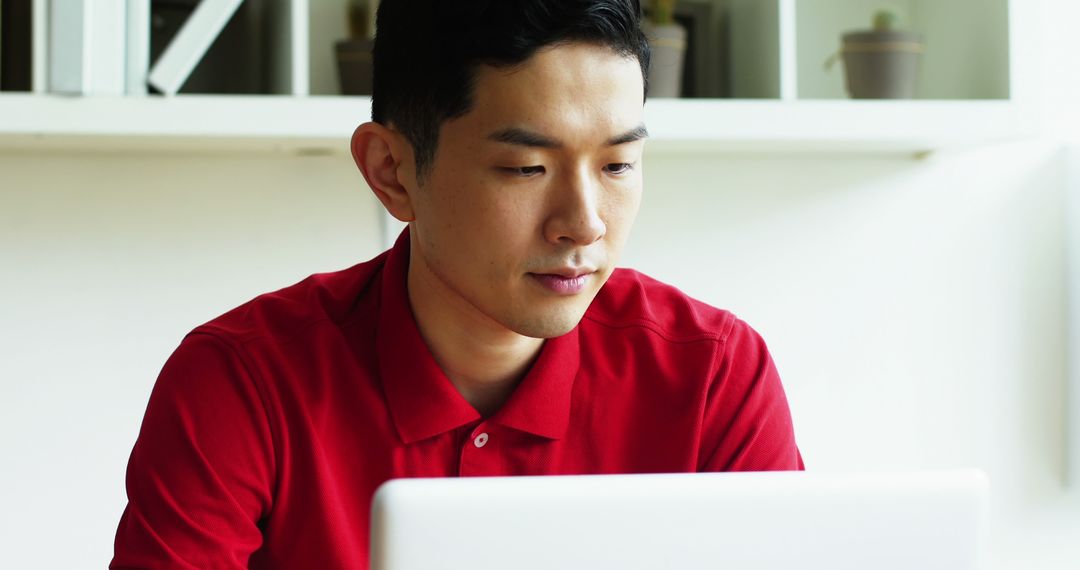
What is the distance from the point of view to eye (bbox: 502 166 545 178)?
954mm

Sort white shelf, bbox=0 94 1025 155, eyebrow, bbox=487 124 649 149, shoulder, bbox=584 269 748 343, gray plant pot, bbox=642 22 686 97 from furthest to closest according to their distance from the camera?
1. gray plant pot, bbox=642 22 686 97
2. white shelf, bbox=0 94 1025 155
3. shoulder, bbox=584 269 748 343
4. eyebrow, bbox=487 124 649 149

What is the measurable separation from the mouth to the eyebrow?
0.36ft

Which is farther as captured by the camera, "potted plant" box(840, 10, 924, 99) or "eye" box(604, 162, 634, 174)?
"potted plant" box(840, 10, 924, 99)

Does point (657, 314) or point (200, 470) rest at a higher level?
point (657, 314)

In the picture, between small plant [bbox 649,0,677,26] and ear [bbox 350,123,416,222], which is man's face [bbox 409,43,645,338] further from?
small plant [bbox 649,0,677,26]

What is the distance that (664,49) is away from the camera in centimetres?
155

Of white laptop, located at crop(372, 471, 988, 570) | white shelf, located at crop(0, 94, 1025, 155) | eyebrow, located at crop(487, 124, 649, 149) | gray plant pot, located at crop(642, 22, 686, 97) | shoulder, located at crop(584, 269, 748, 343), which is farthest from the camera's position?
gray plant pot, located at crop(642, 22, 686, 97)

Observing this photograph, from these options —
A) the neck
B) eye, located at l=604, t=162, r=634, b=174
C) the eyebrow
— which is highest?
the eyebrow

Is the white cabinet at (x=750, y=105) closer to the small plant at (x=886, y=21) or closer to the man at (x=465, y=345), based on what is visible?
the small plant at (x=886, y=21)

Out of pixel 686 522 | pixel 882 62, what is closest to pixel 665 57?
pixel 882 62

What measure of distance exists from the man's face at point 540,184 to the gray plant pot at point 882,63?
2.17 feet

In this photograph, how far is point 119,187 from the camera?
1.61 meters

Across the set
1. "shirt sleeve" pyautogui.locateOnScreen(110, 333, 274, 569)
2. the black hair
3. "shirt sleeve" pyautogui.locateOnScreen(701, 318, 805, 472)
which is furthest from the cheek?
"shirt sleeve" pyautogui.locateOnScreen(110, 333, 274, 569)

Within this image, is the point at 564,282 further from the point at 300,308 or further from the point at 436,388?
the point at 300,308
